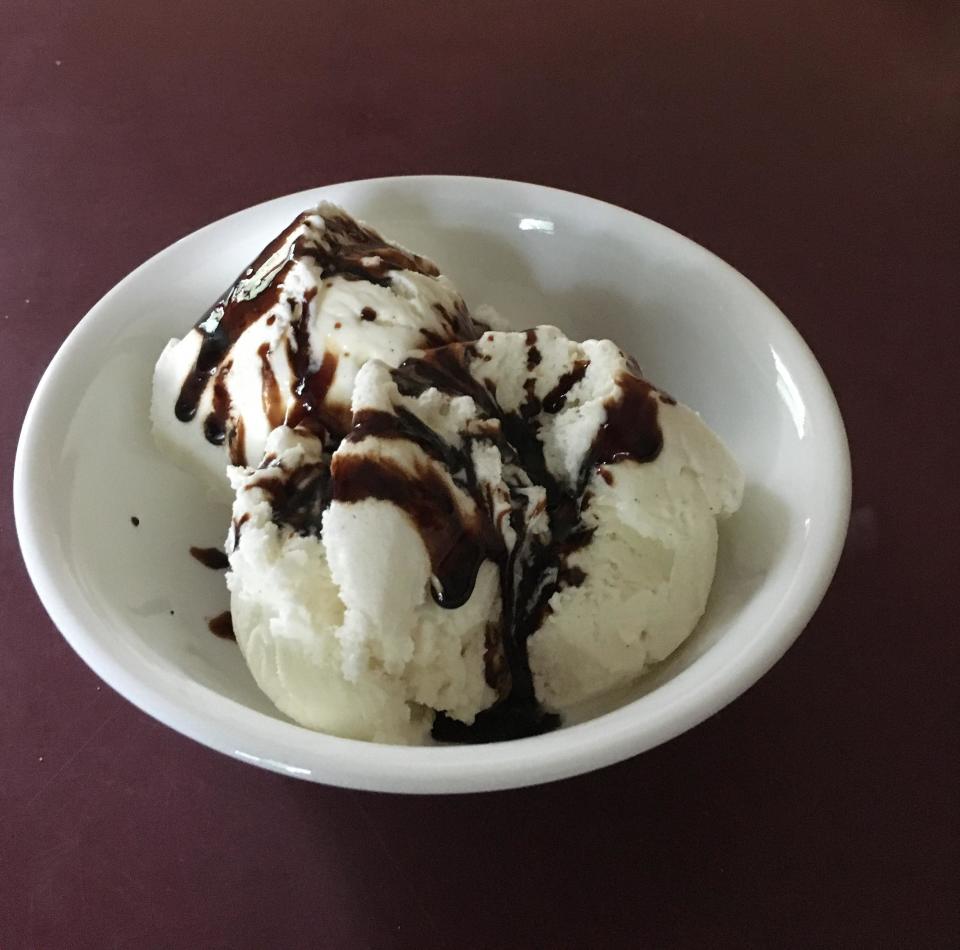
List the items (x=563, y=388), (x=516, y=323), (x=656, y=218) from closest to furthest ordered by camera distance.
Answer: (x=563, y=388)
(x=516, y=323)
(x=656, y=218)

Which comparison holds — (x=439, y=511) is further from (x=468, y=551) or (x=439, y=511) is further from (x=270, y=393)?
(x=270, y=393)

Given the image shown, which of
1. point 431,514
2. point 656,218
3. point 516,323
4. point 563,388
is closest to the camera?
point 431,514

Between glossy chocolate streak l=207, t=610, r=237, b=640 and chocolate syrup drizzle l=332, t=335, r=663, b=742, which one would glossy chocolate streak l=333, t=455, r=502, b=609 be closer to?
chocolate syrup drizzle l=332, t=335, r=663, b=742

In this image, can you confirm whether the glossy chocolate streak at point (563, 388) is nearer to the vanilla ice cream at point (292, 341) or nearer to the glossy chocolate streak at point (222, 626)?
the vanilla ice cream at point (292, 341)

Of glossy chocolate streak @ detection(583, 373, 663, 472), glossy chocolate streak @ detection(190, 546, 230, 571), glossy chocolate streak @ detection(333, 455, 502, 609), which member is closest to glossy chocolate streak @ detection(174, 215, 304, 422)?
glossy chocolate streak @ detection(190, 546, 230, 571)

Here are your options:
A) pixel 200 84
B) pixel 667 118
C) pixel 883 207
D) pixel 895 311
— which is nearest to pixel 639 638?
pixel 895 311

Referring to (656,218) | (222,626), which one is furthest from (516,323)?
(222,626)

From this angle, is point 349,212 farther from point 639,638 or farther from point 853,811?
point 853,811
